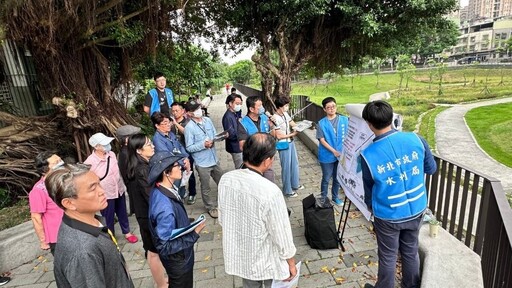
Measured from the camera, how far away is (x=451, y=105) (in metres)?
22.1

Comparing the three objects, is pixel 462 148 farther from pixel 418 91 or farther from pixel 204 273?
pixel 418 91

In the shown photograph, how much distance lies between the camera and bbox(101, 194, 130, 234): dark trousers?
151 inches

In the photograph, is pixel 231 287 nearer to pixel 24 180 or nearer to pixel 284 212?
pixel 284 212

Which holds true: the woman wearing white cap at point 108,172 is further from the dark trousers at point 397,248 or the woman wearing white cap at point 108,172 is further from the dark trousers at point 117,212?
the dark trousers at point 397,248

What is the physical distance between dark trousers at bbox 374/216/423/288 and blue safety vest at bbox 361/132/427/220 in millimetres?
98

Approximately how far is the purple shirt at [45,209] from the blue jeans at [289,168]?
3.32 metres

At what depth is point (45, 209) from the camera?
2844mm

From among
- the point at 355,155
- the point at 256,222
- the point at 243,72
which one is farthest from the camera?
the point at 243,72

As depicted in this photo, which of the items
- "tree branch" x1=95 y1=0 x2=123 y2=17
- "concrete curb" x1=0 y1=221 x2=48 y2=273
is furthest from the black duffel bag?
"tree branch" x1=95 y1=0 x2=123 y2=17

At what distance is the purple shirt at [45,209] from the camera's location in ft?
9.14

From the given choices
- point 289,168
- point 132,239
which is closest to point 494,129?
point 289,168

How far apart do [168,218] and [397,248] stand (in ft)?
6.37

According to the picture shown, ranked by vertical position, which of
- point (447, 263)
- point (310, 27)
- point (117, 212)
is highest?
point (310, 27)

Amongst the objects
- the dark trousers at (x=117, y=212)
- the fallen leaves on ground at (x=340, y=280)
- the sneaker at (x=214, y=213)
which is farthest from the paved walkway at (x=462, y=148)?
the dark trousers at (x=117, y=212)
